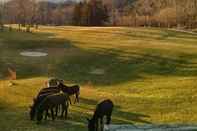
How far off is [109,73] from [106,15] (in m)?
65.5

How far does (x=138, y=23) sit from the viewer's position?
390ft

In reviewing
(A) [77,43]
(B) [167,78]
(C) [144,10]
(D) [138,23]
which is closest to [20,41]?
(A) [77,43]

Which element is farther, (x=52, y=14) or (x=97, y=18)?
(x=52, y=14)

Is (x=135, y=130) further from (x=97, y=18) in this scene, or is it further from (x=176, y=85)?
(x=97, y=18)

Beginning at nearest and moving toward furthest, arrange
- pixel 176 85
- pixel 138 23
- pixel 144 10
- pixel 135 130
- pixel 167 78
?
pixel 135 130 < pixel 176 85 < pixel 167 78 < pixel 138 23 < pixel 144 10

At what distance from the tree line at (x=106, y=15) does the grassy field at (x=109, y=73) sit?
104 ft

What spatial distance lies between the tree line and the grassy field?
31632mm

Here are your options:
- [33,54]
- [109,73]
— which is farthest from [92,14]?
[109,73]

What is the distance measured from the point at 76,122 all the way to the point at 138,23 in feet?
310

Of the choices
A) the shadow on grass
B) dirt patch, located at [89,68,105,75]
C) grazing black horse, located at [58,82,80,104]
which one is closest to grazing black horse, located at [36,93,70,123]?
grazing black horse, located at [58,82,80,104]

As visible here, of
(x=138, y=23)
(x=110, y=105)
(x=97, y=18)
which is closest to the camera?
(x=110, y=105)

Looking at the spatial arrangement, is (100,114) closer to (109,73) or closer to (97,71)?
(109,73)

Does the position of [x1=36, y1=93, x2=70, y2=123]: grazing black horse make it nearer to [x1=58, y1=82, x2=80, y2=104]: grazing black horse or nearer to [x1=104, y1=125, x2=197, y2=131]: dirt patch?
[x1=58, y1=82, x2=80, y2=104]: grazing black horse

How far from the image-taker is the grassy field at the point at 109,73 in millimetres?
28719
